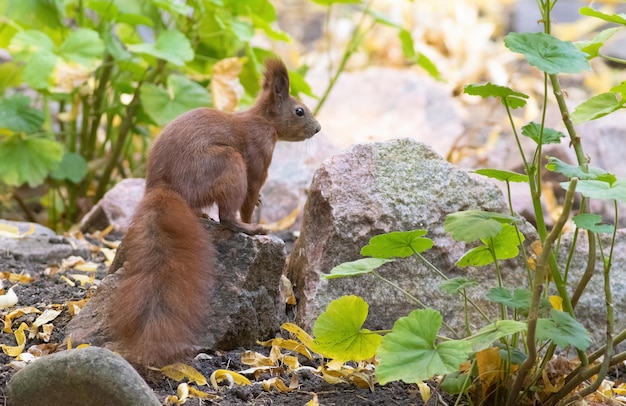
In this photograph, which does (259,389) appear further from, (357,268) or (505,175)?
(505,175)

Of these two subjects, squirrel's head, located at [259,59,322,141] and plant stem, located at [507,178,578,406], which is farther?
squirrel's head, located at [259,59,322,141]

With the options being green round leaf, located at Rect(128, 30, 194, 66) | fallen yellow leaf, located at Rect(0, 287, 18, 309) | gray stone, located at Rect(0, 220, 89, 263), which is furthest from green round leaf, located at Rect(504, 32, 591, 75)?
gray stone, located at Rect(0, 220, 89, 263)

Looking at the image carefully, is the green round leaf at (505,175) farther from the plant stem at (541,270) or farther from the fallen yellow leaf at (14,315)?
the fallen yellow leaf at (14,315)

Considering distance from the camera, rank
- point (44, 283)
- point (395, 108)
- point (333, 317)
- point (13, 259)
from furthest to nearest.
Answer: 1. point (395, 108)
2. point (13, 259)
3. point (44, 283)
4. point (333, 317)

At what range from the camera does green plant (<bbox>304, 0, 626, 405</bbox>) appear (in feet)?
5.74

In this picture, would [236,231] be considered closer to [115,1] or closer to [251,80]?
[251,80]

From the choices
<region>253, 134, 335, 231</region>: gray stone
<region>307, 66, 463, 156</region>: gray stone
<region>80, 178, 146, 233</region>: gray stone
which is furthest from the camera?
<region>307, 66, 463, 156</region>: gray stone

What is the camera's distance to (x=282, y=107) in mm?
3092

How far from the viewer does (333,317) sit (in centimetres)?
206

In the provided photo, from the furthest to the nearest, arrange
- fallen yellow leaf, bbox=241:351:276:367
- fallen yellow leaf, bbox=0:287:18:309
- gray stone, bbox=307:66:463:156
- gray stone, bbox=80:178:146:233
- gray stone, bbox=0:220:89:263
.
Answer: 1. gray stone, bbox=307:66:463:156
2. gray stone, bbox=80:178:146:233
3. gray stone, bbox=0:220:89:263
4. fallen yellow leaf, bbox=0:287:18:309
5. fallen yellow leaf, bbox=241:351:276:367

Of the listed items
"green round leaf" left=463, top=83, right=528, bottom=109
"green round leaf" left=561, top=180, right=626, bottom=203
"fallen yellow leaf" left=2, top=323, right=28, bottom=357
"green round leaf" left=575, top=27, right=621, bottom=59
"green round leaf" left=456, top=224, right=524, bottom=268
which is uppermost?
"green round leaf" left=575, top=27, right=621, bottom=59

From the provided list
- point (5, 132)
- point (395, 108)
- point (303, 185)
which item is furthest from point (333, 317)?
point (395, 108)

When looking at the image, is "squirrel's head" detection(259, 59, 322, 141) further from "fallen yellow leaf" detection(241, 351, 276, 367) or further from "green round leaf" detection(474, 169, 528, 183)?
"green round leaf" detection(474, 169, 528, 183)

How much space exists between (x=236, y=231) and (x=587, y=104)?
3.68 feet
